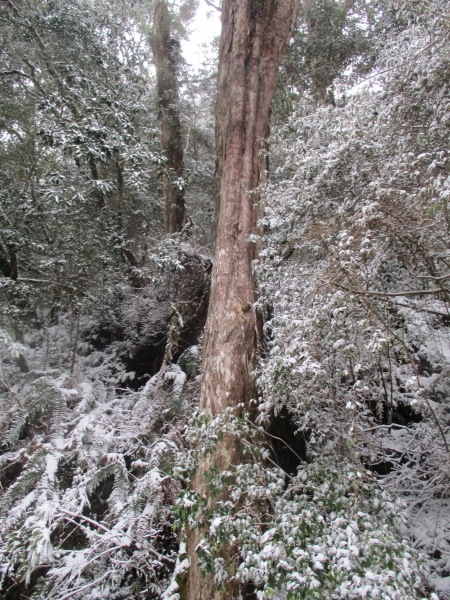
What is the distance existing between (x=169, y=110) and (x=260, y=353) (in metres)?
5.77

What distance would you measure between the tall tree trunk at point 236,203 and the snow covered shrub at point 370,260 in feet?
1.05

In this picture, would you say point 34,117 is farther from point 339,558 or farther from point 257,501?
point 339,558

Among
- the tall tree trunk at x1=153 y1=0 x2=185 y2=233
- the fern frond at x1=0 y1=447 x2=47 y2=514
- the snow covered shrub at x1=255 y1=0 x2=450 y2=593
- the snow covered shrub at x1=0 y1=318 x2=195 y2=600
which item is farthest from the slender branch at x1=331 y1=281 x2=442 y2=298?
the tall tree trunk at x1=153 y1=0 x2=185 y2=233

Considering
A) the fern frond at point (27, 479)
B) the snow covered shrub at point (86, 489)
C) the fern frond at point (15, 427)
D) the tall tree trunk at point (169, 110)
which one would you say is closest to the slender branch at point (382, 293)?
the snow covered shrub at point (86, 489)

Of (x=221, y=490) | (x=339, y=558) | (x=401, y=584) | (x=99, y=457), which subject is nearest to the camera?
(x=401, y=584)

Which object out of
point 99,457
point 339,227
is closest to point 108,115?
point 339,227

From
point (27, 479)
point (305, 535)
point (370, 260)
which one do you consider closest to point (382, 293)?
point (370, 260)

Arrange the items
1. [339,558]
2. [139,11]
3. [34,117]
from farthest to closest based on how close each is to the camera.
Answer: [139,11], [34,117], [339,558]

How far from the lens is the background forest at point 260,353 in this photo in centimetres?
222

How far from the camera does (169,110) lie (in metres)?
7.07

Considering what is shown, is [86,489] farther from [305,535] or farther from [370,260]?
[370,260]

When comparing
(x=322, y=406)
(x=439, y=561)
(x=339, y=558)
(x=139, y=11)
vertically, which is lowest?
(x=439, y=561)

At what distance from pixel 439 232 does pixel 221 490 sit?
7.69 ft

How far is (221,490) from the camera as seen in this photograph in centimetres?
234
